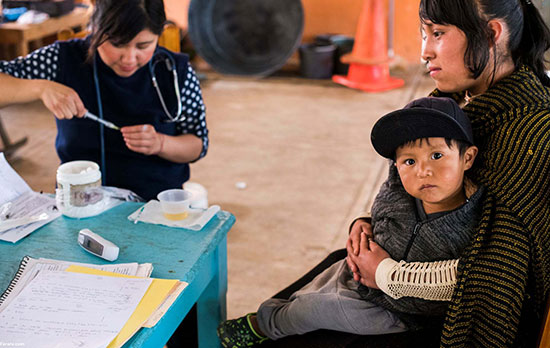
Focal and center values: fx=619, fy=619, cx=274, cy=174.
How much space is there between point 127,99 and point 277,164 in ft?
5.73

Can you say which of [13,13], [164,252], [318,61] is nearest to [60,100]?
[164,252]

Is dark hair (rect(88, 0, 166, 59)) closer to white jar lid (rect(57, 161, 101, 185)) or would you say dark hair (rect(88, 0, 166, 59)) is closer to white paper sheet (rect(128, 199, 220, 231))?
white jar lid (rect(57, 161, 101, 185))

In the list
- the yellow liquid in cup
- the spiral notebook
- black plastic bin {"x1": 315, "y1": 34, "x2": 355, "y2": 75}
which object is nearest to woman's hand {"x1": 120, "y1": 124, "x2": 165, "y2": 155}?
the yellow liquid in cup

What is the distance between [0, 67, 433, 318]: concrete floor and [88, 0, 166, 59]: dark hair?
107 cm

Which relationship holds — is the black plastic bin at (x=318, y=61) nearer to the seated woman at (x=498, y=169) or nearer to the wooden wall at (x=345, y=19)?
the wooden wall at (x=345, y=19)

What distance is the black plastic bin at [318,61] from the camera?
16.8 ft

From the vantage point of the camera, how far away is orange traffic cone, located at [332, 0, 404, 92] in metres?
4.84

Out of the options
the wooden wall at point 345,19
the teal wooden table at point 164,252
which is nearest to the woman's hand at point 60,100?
the teal wooden table at point 164,252

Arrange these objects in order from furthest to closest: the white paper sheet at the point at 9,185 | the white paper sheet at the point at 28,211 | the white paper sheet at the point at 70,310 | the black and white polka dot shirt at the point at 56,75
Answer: the black and white polka dot shirt at the point at 56,75 → the white paper sheet at the point at 9,185 → the white paper sheet at the point at 28,211 → the white paper sheet at the point at 70,310

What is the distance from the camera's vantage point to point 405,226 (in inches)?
53.7

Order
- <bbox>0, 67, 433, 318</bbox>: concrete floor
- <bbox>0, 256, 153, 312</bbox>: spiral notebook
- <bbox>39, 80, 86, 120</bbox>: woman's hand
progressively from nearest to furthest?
<bbox>0, 256, 153, 312</bbox>: spiral notebook → <bbox>39, 80, 86, 120</bbox>: woman's hand → <bbox>0, 67, 433, 318</bbox>: concrete floor

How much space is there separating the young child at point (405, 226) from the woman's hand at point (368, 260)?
0.07 feet

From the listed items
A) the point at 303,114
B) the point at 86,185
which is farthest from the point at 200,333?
the point at 303,114

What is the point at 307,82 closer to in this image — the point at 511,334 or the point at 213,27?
the point at 213,27
